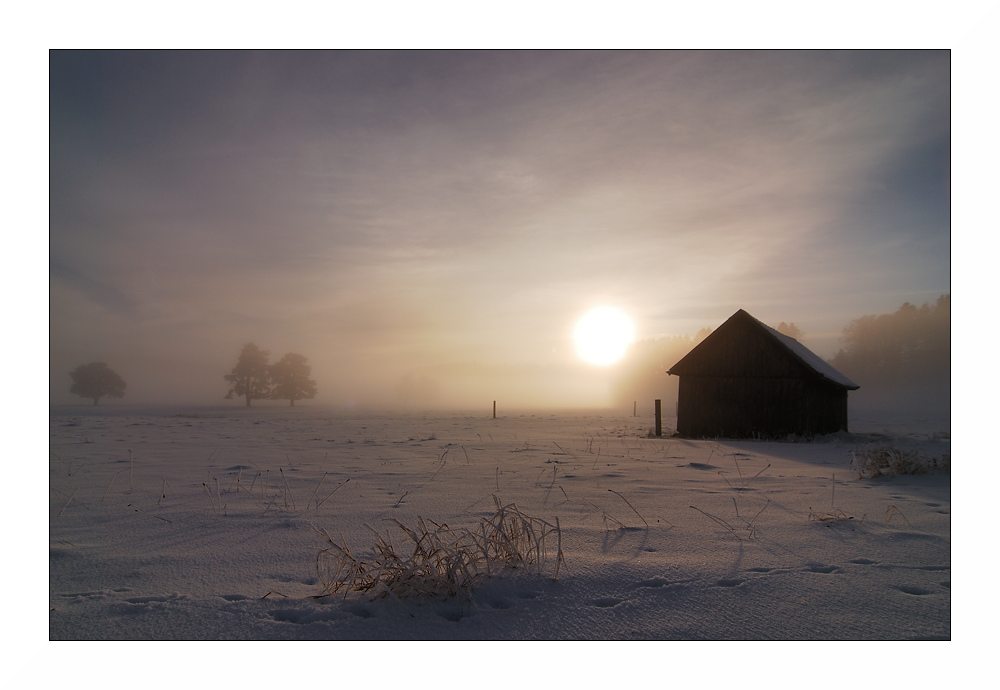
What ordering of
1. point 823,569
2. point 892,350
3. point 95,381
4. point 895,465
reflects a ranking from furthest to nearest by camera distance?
point 892,350, point 95,381, point 895,465, point 823,569

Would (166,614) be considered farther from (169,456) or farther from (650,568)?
(169,456)

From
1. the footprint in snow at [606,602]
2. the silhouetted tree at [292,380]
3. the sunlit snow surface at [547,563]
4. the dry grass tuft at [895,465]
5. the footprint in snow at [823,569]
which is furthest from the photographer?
the silhouetted tree at [292,380]

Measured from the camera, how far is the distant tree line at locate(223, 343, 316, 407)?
63938mm

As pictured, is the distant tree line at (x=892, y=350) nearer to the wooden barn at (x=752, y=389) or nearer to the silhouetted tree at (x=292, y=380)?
the wooden barn at (x=752, y=389)

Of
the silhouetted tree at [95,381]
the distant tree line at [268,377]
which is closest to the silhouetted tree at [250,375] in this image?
the distant tree line at [268,377]

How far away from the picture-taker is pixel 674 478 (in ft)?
25.3

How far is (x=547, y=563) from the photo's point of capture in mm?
3670

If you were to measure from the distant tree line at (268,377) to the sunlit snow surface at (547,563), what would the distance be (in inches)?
2408

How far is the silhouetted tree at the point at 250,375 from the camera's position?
6384cm

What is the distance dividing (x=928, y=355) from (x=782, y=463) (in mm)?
69725

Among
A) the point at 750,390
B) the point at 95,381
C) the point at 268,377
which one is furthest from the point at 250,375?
the point at 750,390

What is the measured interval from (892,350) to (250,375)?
3336 inches

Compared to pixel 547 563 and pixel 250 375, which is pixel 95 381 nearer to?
pixel 250 375

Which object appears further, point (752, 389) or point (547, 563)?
point (752, 389)
